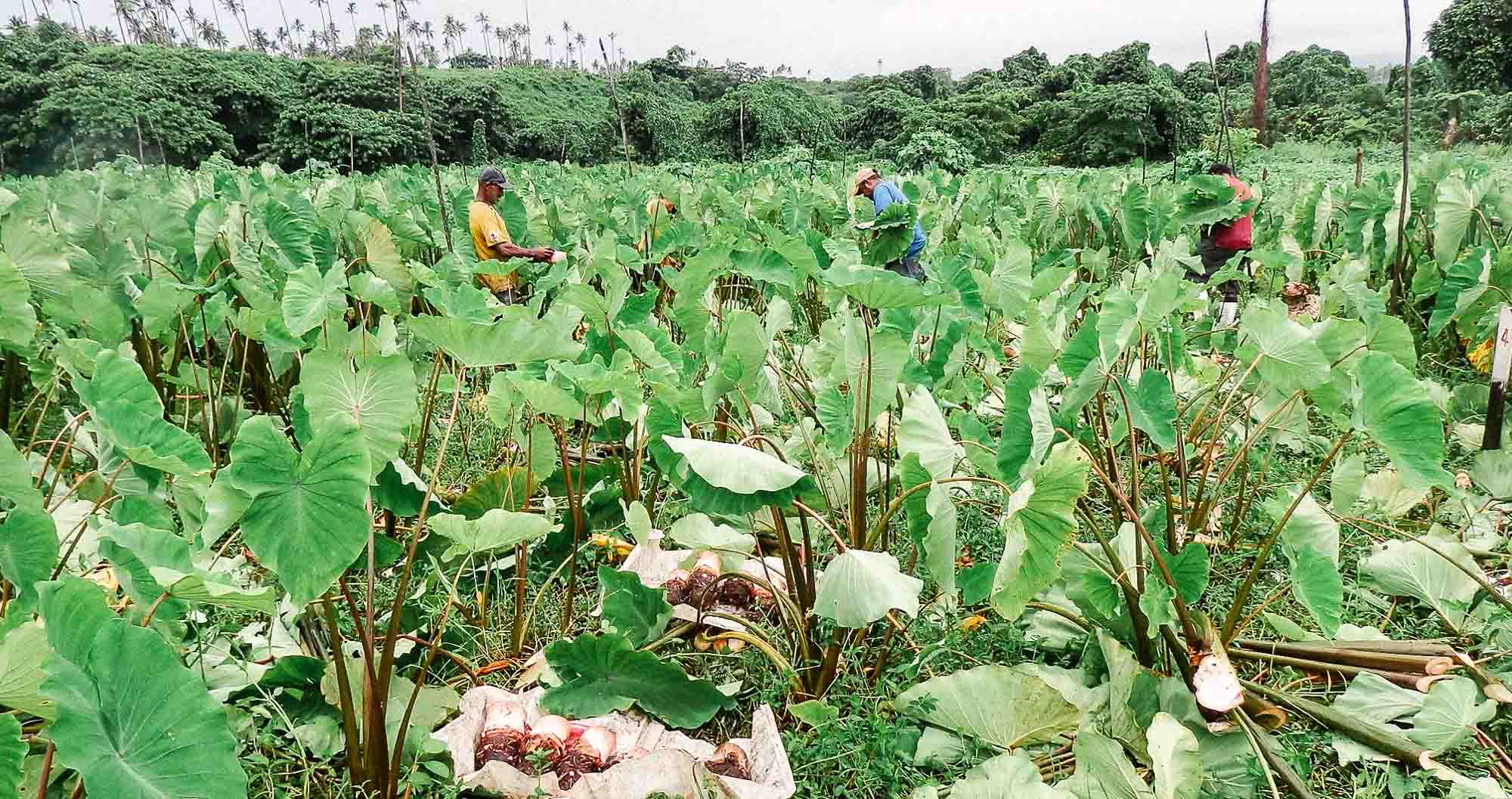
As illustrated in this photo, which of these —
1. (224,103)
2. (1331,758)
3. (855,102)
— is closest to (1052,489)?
(1331,758)

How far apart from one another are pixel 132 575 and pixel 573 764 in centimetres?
65

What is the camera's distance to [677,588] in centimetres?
177

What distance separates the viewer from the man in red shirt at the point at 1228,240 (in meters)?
4.48

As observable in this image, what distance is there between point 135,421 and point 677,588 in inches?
38.2

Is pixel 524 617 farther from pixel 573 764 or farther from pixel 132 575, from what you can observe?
pixel 132 575

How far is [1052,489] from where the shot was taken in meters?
1.15

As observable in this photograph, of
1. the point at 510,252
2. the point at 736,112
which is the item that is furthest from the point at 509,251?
the point at 736,112

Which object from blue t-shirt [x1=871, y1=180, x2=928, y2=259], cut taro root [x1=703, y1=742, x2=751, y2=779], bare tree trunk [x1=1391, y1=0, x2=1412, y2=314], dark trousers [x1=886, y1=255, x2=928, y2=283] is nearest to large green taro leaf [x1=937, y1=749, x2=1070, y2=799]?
cut taro root [x1=703, y1=742, x2=751, y2=779]

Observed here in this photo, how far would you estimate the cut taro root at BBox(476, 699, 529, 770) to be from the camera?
134cm

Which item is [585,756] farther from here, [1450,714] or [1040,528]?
[1450,714]

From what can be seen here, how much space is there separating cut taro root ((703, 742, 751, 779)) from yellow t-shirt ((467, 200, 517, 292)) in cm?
274

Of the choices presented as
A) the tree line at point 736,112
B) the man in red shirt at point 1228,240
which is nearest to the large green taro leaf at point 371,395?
the man in red shirt at point 1228,240

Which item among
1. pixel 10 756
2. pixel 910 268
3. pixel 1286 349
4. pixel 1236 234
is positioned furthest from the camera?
pixel 1236 234

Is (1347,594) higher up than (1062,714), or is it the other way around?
(1062,714)
